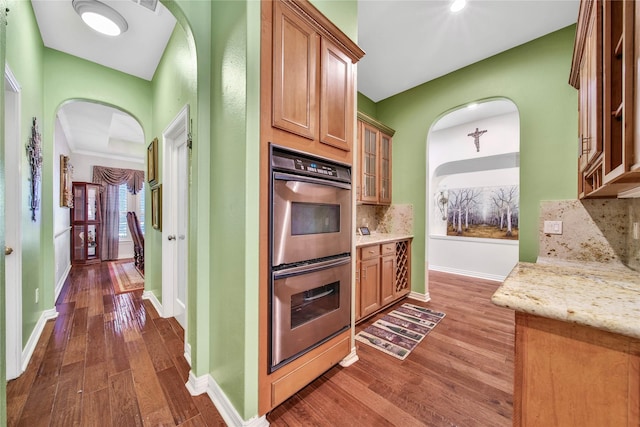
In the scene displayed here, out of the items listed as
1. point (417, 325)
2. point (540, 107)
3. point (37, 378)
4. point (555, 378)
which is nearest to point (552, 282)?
point (555, 378)

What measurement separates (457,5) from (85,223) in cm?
801

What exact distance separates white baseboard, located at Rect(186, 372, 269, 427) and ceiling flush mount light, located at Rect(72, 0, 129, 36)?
3102mm

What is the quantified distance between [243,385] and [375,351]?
4.12 ft

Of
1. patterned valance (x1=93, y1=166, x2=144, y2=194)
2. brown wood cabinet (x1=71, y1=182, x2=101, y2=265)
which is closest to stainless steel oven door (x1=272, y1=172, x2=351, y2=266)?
brown wood cabinet (x1=71, y1=182, x2=101, y2=265)

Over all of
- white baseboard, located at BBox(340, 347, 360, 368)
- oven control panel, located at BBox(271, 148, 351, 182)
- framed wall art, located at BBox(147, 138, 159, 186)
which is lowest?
white baseboard, located at BBox(340, 347, 360, 368)

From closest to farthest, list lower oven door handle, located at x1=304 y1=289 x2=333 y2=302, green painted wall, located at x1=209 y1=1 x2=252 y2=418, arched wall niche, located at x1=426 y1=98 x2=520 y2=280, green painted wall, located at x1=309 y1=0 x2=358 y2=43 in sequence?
green painted wall, located at x1=209 y1=1 x2=252 y2=418
lower oven door handle, located at x1=304 y1=289 x2=333 y2=302
green painted wall, located at x1=309 y1=0 x2=358 y2=43
arched wall niche, located at x1=426 y1=98 x2=520 y2=280

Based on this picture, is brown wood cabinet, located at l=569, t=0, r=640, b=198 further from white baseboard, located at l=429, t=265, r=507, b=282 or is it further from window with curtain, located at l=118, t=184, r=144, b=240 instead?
window with curtain, located at l=118, t=184, r=144, b=240

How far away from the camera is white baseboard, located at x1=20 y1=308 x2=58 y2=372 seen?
1.87 meters

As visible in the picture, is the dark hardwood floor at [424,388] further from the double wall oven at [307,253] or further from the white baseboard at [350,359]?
the double wall oven at [307,253]

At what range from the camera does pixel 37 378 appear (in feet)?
5.67

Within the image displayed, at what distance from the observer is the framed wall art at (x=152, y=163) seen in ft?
9.21

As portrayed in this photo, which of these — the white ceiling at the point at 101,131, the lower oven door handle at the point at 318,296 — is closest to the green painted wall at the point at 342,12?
the lower oven door handle at the point at 318,296

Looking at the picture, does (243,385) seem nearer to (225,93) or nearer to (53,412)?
(53,412)

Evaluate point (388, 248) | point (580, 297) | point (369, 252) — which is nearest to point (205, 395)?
point (369, 252)
